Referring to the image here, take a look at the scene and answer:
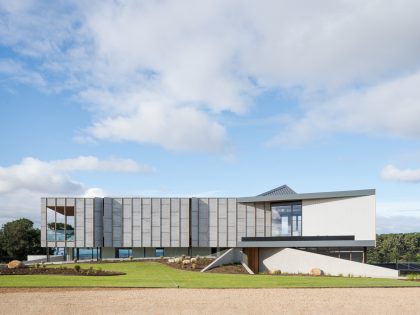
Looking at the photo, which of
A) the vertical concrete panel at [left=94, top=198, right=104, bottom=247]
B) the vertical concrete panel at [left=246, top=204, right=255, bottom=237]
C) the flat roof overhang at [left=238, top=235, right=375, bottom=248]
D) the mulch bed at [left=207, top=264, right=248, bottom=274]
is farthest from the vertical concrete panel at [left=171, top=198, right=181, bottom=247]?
the mulch bed at [left=207, top=264, right=248, bottom=274]

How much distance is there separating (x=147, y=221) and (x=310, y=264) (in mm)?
23513

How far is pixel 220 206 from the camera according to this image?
57.8m

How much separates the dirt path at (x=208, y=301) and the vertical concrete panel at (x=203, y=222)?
3353 cm

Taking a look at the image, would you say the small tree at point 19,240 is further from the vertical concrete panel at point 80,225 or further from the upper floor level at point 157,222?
the vertical concrete panel at point 80,225

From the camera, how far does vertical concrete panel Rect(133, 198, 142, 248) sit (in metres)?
57.4

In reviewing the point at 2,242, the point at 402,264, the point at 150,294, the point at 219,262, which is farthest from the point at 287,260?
the point at 2,242

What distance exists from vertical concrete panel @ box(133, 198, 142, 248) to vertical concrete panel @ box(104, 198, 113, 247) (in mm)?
3013

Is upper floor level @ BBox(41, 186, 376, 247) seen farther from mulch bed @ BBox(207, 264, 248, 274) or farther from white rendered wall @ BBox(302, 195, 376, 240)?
mulch bed @ BBox(207, 264, 248, 274)

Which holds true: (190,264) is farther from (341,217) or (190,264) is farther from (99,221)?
(99,221)

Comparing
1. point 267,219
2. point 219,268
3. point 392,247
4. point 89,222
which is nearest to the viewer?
point 219,268

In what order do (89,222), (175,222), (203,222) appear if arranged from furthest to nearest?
(203,222)
(175,222)
(89,222)

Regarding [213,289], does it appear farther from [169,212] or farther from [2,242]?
[2,242]

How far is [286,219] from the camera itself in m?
50.9

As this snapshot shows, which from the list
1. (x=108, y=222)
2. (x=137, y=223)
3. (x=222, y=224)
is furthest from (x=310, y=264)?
(x=108, y=222)
